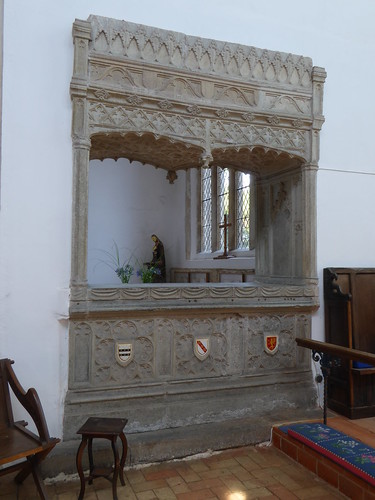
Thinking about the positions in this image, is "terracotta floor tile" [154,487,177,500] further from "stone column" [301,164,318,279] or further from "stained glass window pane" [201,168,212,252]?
"stained glass window pane" [201,168,212,252]

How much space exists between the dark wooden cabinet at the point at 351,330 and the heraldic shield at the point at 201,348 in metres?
1.19

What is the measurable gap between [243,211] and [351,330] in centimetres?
379

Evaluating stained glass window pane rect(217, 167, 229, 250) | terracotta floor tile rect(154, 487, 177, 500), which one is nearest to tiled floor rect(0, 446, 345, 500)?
terracotta floor tile rect(154, 487, 177, 500)

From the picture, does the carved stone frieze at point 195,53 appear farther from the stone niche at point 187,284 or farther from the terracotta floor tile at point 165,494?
the terracotta floor tile at point 165,494

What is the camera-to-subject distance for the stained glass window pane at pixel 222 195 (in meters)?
8.23

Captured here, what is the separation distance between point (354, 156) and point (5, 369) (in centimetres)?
353

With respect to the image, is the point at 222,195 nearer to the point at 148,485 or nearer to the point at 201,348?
the point at 201,348

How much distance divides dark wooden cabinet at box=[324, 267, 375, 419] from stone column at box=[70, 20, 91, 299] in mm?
2216

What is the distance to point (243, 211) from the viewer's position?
7.58m

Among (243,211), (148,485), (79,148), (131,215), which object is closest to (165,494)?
(148,485)

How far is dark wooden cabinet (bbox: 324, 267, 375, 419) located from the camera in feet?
13.2

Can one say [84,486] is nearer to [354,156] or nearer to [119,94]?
[119,94]

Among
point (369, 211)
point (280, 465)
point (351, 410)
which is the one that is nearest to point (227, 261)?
point (369, 211)

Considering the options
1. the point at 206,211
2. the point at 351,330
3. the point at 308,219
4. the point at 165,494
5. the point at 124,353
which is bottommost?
the point at 165,494
